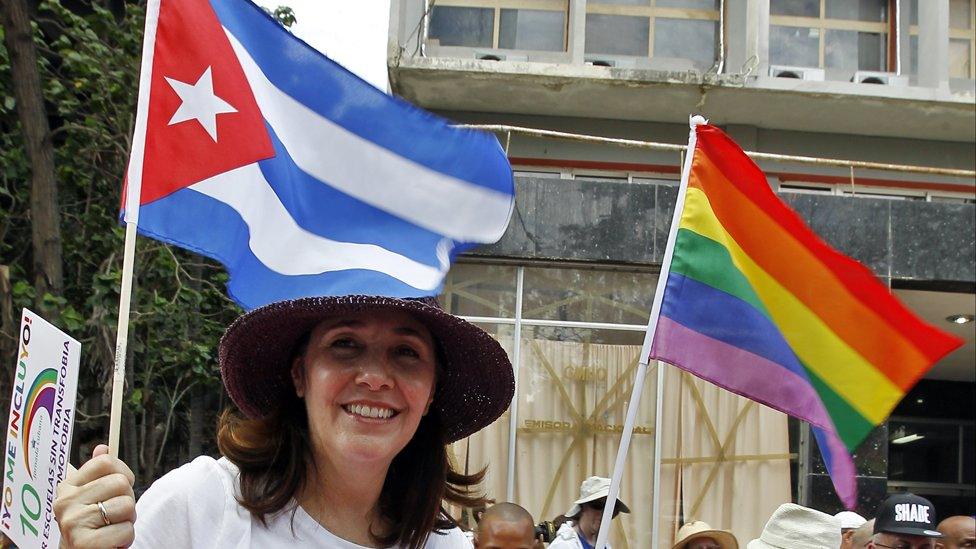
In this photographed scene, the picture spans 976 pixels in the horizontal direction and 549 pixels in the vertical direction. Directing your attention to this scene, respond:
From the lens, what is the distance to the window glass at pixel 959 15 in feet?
44.4

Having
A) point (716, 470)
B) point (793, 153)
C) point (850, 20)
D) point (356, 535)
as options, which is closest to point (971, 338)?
point (793, 153)

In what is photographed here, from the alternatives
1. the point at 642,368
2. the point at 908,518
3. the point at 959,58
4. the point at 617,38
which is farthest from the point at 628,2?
the point at 642,368

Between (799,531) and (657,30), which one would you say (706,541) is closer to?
(799,531)

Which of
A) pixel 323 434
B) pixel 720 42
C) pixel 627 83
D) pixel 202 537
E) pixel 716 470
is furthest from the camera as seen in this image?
pixel 720 42

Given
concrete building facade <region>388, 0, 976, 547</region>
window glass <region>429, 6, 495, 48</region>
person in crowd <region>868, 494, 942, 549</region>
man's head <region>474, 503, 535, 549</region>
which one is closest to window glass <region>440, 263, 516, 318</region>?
concrete building facade <region>388, 0, 976, 547</region>

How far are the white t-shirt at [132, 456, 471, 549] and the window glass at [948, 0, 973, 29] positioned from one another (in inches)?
508

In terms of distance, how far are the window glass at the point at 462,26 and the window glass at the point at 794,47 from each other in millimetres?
3251

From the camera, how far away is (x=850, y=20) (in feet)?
43.7

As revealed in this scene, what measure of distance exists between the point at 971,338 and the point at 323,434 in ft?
41.3

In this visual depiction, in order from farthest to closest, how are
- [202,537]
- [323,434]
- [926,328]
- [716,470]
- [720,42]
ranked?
[720,42], [716,470], [926,328], [323,434], [202,537]

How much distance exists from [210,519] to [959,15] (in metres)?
13.2

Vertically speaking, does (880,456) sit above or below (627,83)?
below

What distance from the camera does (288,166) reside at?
10.9 ft

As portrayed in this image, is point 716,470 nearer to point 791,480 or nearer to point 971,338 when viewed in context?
point 791,480
